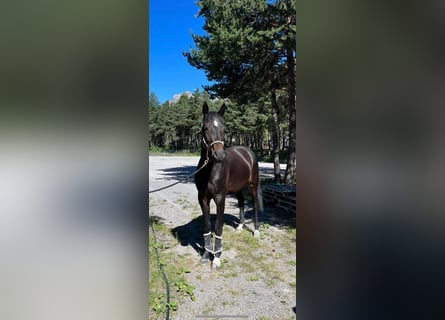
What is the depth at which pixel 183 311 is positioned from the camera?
4.63 feet

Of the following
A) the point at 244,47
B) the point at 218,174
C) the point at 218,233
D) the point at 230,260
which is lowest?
the point at 230,260

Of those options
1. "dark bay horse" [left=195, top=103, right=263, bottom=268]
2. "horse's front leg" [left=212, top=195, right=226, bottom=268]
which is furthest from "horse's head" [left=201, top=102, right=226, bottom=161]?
"horse's front leg" [left=212, top=195, right=226, bottom=268]

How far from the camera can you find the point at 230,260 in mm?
2092

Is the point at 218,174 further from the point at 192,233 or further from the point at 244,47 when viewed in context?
the point at 244,47

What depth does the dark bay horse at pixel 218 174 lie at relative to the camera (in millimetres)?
1845

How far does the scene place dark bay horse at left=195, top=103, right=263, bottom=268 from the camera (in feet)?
6.05

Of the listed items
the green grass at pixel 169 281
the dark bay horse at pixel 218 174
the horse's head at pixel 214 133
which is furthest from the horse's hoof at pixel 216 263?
the horse's head at pixel 214 133

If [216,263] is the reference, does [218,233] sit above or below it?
above

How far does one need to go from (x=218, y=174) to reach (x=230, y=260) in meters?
0.76

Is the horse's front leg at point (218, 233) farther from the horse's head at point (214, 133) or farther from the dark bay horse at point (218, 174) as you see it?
the horse's head at point (214, 133)

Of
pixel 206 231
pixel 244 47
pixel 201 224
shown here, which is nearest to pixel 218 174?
pixel 206 231

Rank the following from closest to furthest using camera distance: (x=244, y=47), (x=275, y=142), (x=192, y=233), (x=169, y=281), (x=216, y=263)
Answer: (x=169, y=281), (x=216, y=263), (x=192, y=233), (x=244, y=47), (x=275, y=142)
